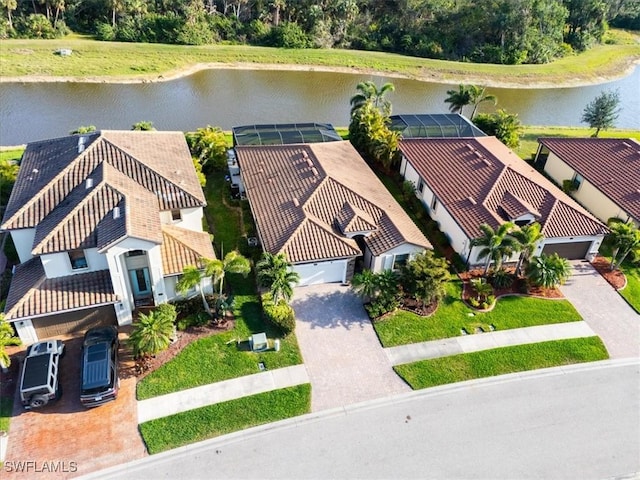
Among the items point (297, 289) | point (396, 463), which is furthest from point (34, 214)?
point (396, 463)

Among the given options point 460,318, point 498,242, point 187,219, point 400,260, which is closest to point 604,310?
point 498,242

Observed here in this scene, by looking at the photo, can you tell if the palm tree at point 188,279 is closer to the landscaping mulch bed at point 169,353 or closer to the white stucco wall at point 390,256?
the landscaping mulch bed at point 169,353

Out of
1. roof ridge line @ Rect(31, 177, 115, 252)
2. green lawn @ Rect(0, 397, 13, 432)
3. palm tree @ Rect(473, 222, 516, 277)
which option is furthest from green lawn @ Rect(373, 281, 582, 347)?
green lawn @ Rect(0, 397, 13, 432)

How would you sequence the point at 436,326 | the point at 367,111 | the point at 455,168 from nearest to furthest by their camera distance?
the point at 436,326, the point at 455,168, the point at 367,111

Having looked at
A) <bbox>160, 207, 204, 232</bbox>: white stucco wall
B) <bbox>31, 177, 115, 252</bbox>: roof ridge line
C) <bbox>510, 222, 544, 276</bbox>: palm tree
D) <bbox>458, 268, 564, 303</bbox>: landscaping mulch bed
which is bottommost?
<bbox>458, 268, 564, 303</bbox>: landscaping mulch bed

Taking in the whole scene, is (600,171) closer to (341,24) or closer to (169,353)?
(169,353)

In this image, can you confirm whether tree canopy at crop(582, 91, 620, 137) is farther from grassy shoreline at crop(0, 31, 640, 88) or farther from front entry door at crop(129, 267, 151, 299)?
front entry door at crop(129, 267, 151, 299)

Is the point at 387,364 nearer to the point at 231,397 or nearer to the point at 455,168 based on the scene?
the point at 231,397
